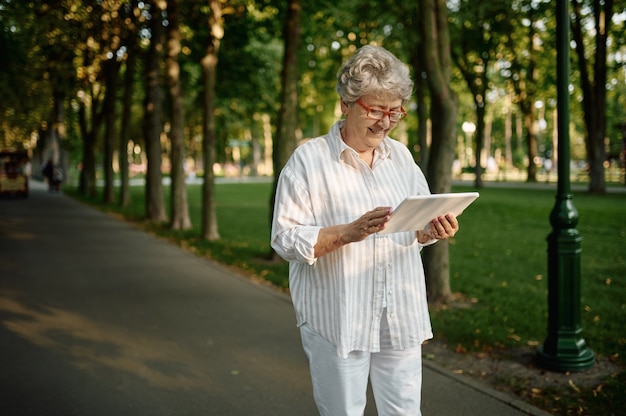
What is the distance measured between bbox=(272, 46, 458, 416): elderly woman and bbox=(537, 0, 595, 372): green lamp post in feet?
9.67

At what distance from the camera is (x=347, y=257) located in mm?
2555

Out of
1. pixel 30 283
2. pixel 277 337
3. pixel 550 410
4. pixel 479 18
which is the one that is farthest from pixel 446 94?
pixel 479 18

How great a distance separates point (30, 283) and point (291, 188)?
800cm

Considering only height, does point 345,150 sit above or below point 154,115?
below

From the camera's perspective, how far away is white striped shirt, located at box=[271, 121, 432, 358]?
254cm

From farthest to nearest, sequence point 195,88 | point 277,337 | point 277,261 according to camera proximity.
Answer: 1. point 195,88
2. point 277,261
3. point 277,337

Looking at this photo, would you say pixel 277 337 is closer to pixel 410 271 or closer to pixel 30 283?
pixel 410 271

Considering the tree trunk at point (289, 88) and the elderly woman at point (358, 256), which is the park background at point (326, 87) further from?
the elderly woman at point (358, 256)

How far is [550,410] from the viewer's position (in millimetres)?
4398

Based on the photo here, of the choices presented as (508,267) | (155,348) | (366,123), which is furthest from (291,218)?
(508,267)

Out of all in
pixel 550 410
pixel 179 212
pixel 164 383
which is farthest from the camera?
pixel 179 212

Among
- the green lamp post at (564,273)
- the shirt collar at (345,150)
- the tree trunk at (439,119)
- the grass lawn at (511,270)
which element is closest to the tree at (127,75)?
the grass lawn at (511,270)

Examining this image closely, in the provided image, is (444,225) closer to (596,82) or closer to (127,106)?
(127,106)

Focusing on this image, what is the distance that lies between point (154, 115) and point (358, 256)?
55.7 feet
